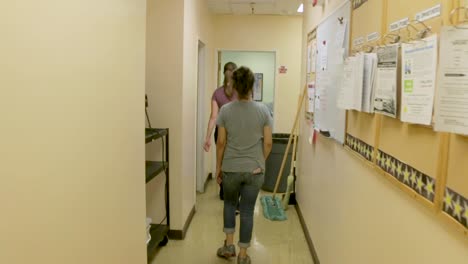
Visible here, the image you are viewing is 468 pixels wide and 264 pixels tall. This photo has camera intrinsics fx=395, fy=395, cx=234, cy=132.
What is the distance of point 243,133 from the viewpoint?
2885 millimetres

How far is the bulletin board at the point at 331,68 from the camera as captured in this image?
230 centimetres

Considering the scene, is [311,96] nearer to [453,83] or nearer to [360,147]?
[360,147]

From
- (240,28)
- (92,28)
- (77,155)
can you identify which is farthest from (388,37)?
(240,28)

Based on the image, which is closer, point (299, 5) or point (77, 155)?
point (77, 155)

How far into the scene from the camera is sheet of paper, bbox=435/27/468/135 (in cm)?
94

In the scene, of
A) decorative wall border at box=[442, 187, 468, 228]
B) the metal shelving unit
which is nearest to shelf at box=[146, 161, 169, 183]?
the metal shelving unit

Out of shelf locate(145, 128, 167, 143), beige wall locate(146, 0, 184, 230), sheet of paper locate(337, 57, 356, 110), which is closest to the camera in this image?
Result: sheet of paper locate(337, 57, 356, 110)

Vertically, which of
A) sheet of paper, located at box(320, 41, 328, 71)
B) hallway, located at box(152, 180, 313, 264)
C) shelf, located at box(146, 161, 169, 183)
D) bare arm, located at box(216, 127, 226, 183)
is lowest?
hallway, located at box(152, 180, 313, 264)

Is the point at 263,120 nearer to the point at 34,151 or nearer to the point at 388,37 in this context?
the point at 388,37

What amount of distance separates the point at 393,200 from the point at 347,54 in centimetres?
99

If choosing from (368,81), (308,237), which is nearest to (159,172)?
(308,237)

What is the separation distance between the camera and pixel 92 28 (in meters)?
1.51

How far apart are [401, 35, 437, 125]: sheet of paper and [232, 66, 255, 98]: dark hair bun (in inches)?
63.7

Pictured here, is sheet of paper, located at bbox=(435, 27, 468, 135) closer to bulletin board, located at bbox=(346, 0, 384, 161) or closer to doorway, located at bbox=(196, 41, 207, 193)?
bulletin board, located at bbox=(346, 0, 384, 161)
